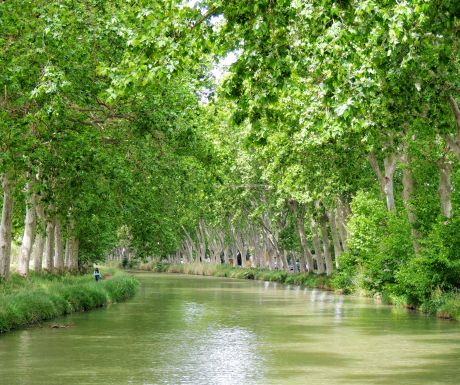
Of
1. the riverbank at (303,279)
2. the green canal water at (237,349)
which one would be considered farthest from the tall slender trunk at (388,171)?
the green canal water at (237,349)

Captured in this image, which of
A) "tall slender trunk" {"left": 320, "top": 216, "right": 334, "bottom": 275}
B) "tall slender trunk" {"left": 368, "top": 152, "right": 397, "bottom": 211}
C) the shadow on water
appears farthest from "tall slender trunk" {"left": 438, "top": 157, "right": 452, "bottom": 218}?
"tall slender trunk" {"left": 320, "top": 216, "right": 334, "bottom": 275}

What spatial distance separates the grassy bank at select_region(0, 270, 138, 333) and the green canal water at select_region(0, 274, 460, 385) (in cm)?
71

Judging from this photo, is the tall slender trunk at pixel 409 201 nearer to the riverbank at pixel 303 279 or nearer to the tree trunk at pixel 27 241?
the riverbank at pixel 303 279

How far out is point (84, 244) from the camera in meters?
70.5

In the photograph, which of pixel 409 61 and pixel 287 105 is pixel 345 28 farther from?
pixel 287 105

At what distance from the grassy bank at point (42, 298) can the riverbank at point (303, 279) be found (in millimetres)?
14754

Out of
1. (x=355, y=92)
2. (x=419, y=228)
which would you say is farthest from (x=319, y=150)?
(x=355, y=92)

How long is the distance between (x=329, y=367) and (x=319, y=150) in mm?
18449

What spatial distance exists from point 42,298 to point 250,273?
182 ft

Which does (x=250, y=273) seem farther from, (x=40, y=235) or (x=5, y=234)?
(x=5, y=234)

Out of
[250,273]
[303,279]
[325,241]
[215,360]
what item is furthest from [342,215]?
[215,360]

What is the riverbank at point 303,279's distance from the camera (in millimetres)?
33188

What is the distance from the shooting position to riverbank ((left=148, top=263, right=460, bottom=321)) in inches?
1307

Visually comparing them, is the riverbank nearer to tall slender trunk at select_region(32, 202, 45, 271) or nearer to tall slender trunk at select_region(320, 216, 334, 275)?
tall slender trunk at select_region(320, 216, 334, 275)
